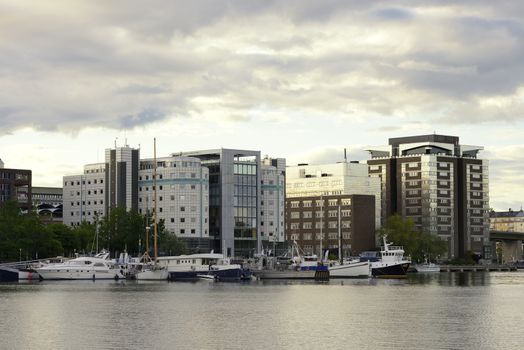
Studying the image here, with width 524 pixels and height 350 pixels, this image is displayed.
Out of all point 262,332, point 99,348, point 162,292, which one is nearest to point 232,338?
point 262,332

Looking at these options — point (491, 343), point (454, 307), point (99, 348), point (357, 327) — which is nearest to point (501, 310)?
point (454, 307)

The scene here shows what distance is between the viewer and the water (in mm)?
84562

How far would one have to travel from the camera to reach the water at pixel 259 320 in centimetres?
8456

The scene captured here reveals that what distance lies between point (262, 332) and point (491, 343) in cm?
1965

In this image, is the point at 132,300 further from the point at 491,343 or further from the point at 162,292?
the point at 491,343

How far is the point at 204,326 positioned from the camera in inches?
3878

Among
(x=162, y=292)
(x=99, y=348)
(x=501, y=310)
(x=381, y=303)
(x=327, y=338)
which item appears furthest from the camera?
(x=162, y=292)

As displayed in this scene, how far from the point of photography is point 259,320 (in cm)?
10544

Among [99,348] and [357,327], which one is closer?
[99,348]

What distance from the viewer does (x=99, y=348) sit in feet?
264

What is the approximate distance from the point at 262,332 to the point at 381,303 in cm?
4078

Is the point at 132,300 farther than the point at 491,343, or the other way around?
the point at 132,300

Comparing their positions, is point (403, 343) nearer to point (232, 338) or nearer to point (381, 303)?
point (232, 338)

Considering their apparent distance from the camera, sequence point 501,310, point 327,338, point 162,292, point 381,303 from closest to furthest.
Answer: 1. point 327,338
2. point 501,310
3. point 381,303
4. point 162,292
